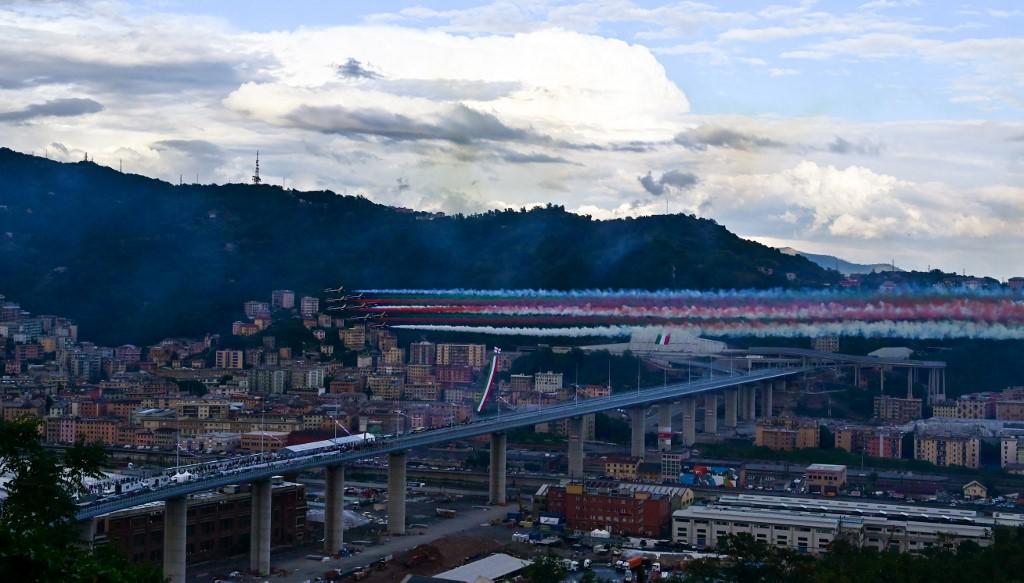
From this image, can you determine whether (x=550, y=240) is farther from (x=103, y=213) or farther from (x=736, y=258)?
(x=103, y=213)

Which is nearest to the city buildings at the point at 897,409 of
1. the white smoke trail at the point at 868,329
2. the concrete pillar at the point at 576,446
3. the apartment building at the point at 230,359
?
the white smoke trail at the point at 868,329

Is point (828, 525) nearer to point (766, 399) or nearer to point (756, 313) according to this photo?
point (756, 313)

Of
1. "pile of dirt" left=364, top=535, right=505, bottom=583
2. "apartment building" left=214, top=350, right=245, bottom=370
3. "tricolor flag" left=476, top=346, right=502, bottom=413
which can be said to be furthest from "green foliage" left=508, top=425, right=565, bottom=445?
"apartment building" left=214, top=350, right=245, bottom=370

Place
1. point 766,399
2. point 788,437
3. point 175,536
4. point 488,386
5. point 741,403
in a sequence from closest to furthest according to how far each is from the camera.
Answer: point 175,536 < point 788,437 < point 488,386 < point 766,399 < point 741,403

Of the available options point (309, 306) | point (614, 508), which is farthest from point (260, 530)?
point (309, 306)

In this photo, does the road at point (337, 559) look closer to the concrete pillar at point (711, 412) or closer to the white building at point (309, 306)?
the concrete pillar at point (711, 412)
